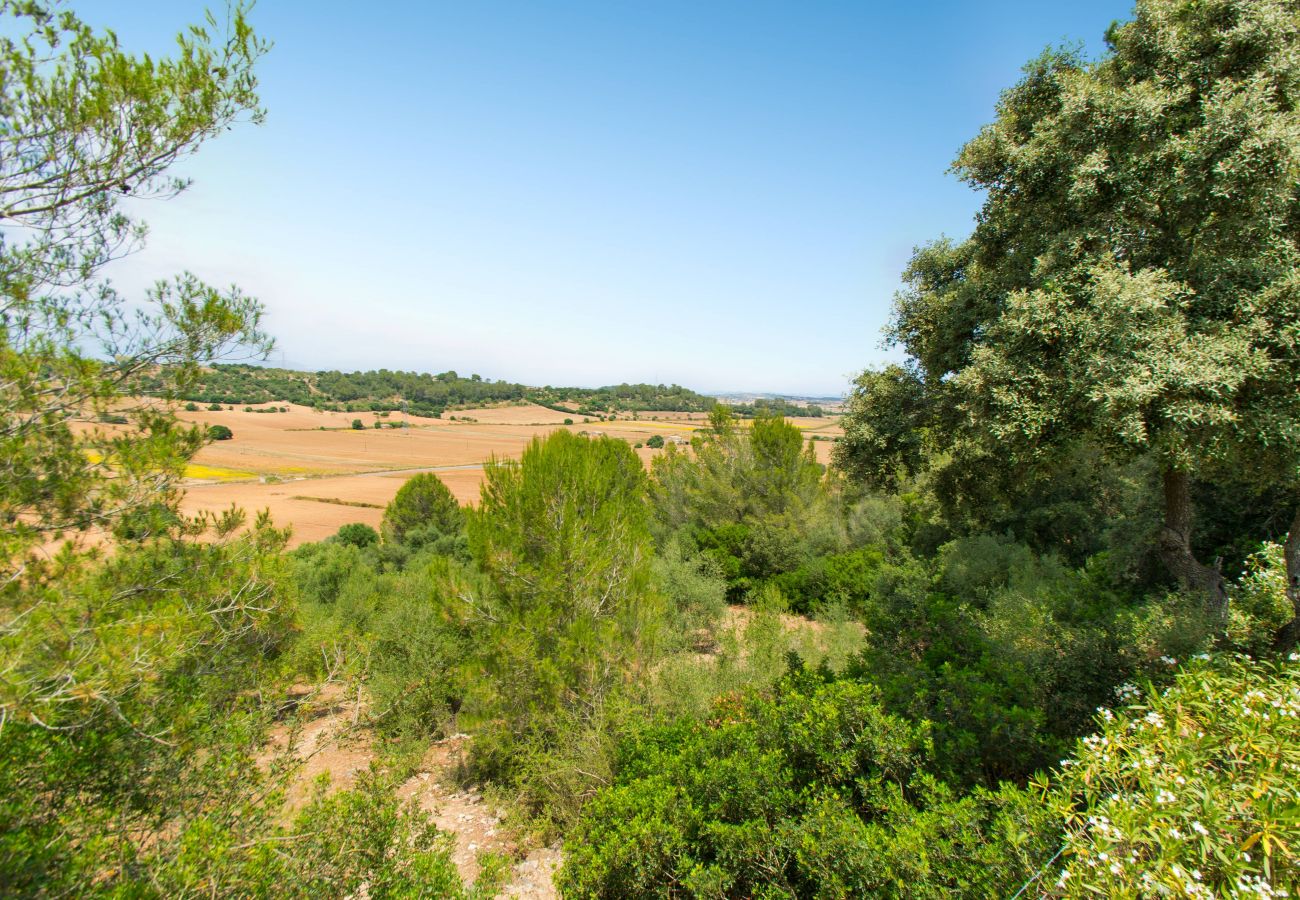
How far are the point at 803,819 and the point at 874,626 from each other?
4813 millimetres

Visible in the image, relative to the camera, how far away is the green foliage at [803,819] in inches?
152

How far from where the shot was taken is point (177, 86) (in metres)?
4.03

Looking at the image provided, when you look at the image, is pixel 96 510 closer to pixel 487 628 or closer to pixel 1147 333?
pixel 487 628

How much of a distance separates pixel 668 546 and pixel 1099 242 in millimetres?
14706

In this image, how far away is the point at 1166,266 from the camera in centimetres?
502

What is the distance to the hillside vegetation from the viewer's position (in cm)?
322

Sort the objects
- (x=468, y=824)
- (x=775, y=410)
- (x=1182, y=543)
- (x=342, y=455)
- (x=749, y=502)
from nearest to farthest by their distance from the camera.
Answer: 1. (x=1182, y=543)
2. (x=468, y=824)
3. (x=749, y=502)
4. (x=775, y=410)
5. (x=342, y=455)

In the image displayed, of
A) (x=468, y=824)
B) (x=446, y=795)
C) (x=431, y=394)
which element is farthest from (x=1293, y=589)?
(x=431, y=394)

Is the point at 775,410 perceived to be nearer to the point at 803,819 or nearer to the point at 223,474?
the point at 803,819

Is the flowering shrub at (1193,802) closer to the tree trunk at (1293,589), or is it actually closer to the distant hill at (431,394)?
the tree trunk at (1293,589)

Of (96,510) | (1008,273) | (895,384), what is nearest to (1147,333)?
(1008,273)

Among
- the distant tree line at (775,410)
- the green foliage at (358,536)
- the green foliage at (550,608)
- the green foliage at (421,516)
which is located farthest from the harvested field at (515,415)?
the green foliage at (550,608)

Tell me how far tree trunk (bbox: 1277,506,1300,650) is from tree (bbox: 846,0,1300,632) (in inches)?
1.7

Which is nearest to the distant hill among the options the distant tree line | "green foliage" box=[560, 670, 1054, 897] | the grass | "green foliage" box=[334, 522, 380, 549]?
the distant tree line
